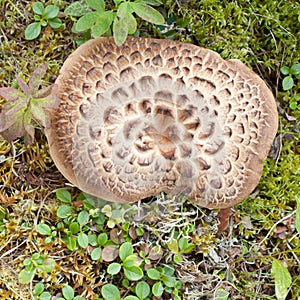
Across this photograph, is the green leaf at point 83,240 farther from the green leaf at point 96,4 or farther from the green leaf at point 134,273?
the green leaf at point 96,4

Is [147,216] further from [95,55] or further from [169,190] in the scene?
[95,55]

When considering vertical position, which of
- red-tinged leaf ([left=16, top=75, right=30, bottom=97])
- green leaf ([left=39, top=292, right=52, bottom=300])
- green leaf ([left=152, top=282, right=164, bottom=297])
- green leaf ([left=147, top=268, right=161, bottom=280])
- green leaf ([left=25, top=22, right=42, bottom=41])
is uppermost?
green leaf ([left=25, top=22, right=42, bottom=41])

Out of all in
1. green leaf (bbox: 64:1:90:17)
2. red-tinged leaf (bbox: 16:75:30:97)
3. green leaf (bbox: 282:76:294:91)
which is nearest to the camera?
red-tinged leaf (bbox: 16:75:30:97)

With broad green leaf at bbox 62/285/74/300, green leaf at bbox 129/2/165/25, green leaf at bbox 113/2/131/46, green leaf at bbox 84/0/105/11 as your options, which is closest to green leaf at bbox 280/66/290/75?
green leaf at bbox 129/2/165/25

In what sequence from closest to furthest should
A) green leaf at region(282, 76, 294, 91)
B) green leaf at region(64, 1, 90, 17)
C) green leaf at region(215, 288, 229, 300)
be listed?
1. green leaf at region(64, 1, 90, 17)
2. green leaf at region(215, 288, 229, 300)
3. green leaf at region(282, 76, 294, 91)

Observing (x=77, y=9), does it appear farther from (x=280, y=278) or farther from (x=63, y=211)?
(x=280, y=278)

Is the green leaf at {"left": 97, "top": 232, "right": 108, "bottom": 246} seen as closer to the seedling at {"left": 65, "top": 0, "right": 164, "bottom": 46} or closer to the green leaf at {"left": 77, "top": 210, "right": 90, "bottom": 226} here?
the green leaf at {"left": 77, "top": 210, "right": 90, "bottom": 226}

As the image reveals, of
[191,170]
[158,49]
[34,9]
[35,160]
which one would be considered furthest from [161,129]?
[34,9]
